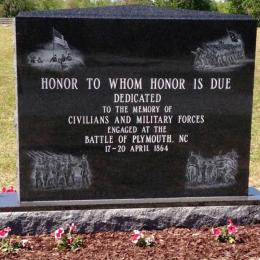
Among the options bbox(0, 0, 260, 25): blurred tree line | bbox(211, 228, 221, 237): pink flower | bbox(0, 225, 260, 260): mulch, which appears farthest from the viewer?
bbox(0, 0, 260, 25): blurred tree line

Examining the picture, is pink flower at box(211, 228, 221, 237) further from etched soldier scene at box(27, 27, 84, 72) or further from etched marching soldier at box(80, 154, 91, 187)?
etched soldier scene at box(27, 27, 84, 72)

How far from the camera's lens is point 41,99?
4.86 meters

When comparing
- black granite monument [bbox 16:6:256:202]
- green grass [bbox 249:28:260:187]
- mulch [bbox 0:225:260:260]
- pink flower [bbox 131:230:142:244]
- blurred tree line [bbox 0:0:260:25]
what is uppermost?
blurred tree line [bbox 0:0:260:25]

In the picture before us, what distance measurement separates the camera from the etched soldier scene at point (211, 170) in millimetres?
5180

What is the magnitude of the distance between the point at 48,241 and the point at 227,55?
2.16 meters

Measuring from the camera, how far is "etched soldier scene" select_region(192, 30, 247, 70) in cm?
500

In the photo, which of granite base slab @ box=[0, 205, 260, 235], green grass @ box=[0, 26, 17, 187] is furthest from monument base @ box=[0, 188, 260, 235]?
green grass @ box=[0, 26, 17, 187]

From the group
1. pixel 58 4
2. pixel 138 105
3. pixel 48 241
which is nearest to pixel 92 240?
pixel 48 241

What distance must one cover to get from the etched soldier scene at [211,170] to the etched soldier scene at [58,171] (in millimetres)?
894

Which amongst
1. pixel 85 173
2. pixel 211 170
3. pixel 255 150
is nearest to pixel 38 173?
pixel 85 173

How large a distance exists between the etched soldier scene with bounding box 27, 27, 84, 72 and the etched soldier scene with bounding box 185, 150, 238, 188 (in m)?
1.32

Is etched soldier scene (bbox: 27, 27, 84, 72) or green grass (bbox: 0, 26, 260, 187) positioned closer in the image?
etched soldier scene (bbox: 27, 27, 84, 72)

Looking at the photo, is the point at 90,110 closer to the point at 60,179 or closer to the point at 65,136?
the point at 65,136

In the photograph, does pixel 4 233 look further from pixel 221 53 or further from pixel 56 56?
pixel 221 53
